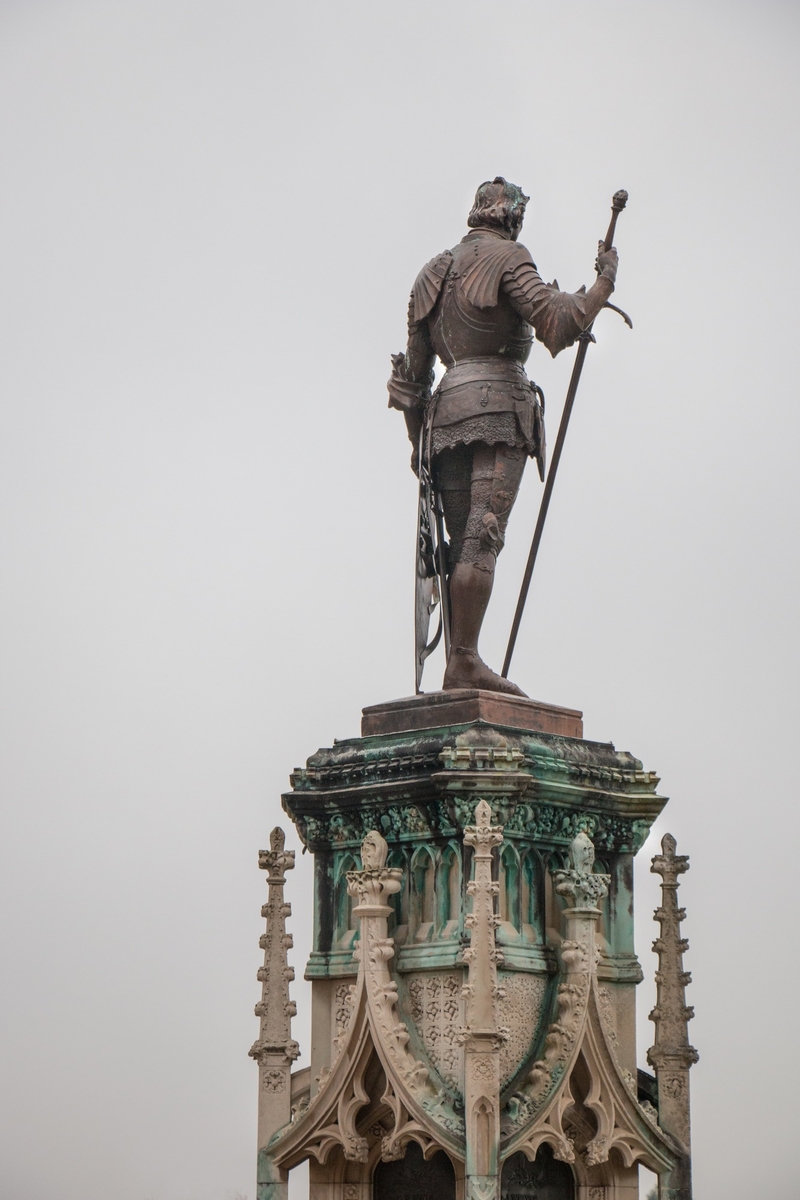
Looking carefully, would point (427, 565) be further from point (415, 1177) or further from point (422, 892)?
point (415, 1177)

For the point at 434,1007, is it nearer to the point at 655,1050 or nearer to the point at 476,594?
the point at 655,1050

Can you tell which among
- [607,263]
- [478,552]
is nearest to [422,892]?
[478,552]

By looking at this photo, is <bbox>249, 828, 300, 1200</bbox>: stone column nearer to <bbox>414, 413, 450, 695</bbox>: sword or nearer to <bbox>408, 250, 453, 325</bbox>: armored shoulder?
<bbox>414, 413, 450, 695</bbox>: sword

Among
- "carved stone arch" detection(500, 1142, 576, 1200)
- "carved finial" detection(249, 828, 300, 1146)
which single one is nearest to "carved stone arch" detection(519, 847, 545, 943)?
"carved stone arch" detection(500, 1142, 576, 1200)

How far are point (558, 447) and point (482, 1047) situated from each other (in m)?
4.21

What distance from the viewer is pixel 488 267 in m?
Result: 14.5

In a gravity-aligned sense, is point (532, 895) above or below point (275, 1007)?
above

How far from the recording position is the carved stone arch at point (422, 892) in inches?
549

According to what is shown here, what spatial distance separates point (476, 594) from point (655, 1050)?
3.40m

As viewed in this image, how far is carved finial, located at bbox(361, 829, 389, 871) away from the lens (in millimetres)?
13719

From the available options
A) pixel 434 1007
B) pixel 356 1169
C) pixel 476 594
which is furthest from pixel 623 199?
pixel 356 1169

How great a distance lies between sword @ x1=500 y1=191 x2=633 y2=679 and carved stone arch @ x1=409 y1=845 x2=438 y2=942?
153 cm

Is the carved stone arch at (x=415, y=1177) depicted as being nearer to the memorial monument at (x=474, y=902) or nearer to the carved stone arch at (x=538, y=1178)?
the memorial monument at (x=474, y=902)

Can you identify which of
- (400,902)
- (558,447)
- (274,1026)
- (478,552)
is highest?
(558,447)
